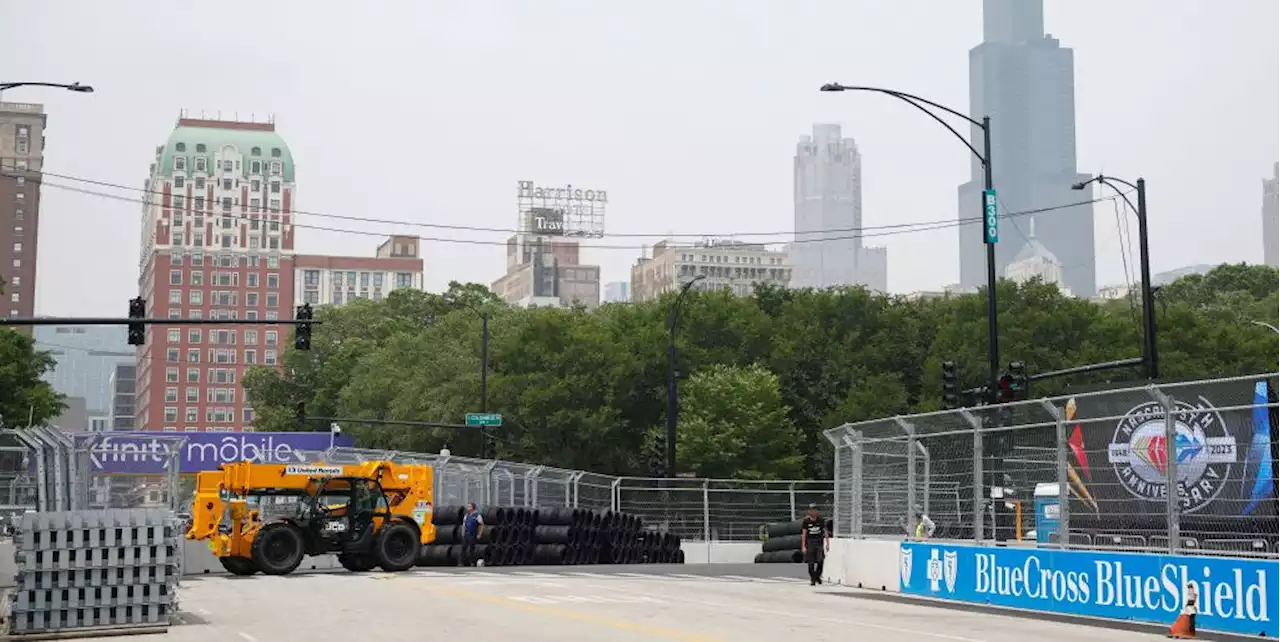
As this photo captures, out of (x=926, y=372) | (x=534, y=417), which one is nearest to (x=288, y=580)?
(x=534, y=417)

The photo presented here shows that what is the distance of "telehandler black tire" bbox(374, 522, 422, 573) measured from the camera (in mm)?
31875

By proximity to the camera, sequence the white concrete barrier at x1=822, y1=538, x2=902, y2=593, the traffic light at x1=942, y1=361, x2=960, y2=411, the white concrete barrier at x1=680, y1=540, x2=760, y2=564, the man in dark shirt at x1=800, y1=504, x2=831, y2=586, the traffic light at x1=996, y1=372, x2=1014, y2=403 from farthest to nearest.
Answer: the white concrete barrier at x1=680, y1=540, x2=760, y2=564 < the traffic light at x1=942, y1=361, x2=960, y2=411 < the traffic light at x1=996, y1=372, x2=1014, y2=403 < the man in dark shirt at x1=800, y1=504, x2=831, y2=586 < the white concrete barrier at x1=822, y1=538, x2=902, y2=593

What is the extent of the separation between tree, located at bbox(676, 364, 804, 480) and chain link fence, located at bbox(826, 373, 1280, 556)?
4836cm

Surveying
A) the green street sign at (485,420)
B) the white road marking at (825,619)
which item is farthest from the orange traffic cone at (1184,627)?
the green street sign at (485,420)

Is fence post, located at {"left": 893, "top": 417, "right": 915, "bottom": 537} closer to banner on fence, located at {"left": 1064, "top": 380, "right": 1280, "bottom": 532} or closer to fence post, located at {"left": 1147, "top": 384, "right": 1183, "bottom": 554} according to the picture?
banner on fence, located at {"left": 1064, "top": 380, "right": 1280, "bottom": 532}

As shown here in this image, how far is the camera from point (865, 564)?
27.2 m

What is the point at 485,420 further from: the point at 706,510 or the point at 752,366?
the point at 752,366

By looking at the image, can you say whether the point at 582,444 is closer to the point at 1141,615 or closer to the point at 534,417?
the point at 534,417

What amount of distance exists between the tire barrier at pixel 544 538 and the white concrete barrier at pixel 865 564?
11.2m

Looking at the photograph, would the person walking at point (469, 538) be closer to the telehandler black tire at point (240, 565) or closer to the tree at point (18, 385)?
the telehandler black tire at point (240, 565)

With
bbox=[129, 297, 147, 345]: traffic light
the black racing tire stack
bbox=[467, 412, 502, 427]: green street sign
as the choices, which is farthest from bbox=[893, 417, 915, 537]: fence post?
bbox=[467, 412, 502, 427]: green street sign

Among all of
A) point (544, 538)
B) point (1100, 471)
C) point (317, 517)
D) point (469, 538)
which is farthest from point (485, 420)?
point (1100, 471)

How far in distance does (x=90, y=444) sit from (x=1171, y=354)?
5890cm

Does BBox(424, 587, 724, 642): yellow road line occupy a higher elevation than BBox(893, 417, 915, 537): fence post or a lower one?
lower
